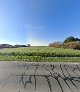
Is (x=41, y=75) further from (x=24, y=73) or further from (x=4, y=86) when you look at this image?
(x=4, y=86)

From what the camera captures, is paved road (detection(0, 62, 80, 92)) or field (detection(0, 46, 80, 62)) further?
field (detection(0, 46, 80, 62))

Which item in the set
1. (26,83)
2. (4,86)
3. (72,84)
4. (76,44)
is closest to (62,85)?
(72,84)

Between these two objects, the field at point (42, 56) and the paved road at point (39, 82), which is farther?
the field at point (42, 56)

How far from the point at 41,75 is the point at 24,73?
1.16 metres

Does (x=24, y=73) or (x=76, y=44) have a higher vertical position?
(x=76, y=44)

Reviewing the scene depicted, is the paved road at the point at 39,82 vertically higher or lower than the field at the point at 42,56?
lower

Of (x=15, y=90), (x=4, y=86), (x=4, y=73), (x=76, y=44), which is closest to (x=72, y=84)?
(x=15, y=90)

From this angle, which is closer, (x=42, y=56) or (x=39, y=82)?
(x=39, y=82)

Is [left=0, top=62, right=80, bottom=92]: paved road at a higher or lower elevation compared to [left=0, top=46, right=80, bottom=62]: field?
lower

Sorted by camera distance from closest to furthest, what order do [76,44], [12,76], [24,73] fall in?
[12,76] < [24,73] < [76,44]

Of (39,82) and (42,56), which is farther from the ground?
(42,56)

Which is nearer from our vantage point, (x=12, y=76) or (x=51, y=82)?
(x=51, y=82)

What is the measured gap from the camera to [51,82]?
340 inches

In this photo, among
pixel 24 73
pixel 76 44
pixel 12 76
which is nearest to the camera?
pixel 12 76
